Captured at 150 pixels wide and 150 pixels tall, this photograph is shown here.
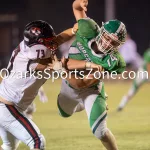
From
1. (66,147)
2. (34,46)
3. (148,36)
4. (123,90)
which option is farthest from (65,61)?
(148,36)

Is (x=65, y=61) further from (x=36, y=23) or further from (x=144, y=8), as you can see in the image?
(x=144, y=8)

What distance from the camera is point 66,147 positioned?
6.31 meters

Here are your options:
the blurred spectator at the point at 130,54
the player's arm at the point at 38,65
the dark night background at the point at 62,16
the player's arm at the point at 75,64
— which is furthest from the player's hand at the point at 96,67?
the dark night background at the point at 62,16

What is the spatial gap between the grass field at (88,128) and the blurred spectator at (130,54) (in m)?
5.78

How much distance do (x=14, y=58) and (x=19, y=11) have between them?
14.3 meters

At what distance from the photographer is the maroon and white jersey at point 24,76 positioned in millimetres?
4781

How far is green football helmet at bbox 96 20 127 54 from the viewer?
5.08 metres

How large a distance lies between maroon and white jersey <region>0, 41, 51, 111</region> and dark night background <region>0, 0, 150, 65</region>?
13509 millimetres

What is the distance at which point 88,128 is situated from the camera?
784 centimetres

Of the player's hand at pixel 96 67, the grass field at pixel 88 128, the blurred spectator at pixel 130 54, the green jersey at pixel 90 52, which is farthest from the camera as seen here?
the blurred spectator at pixel 130 54

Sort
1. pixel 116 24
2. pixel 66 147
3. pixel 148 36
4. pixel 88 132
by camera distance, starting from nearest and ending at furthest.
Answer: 1. pixel 116 24
2. pixel 66 147
3. pixel 88 132
4. pixel 148 36

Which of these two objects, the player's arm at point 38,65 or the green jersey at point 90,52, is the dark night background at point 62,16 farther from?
the player's arm at point 38,65

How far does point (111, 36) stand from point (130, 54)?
12.7 metres

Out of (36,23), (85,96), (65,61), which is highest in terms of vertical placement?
(36,23)
